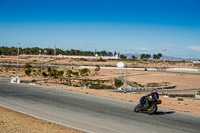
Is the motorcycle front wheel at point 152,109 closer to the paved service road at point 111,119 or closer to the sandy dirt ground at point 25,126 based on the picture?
the paved service road at point 111,119

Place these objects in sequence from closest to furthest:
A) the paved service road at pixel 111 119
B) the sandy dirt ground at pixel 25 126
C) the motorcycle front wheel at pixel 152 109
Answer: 1. the sandy dirt ground at pixel 25 126
2. the paved service road at pixel 111 119
3. the motorcycle front wheel at pixel 152 109

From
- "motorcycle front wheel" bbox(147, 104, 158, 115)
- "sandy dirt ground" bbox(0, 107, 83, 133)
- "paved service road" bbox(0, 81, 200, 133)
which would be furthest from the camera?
"motorcycle front wheel" bbox(147, 104, 158, 115)

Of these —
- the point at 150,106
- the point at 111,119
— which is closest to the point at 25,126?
the point at 111,119

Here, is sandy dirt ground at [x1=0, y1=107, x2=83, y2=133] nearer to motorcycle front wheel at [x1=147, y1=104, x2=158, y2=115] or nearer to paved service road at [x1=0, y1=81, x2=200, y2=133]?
paved service road at [x1=0, y1=81, x2=200, y2=133]

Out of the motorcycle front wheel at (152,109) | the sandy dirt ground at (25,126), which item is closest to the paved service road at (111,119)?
the motorcycle front wheel at (152,109)

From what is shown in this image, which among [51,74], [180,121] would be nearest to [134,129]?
[180,121]

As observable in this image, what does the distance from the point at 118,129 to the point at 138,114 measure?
166 inches

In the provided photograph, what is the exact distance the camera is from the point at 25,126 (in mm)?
10875

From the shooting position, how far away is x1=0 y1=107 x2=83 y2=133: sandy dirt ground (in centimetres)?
1024

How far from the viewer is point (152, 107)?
15.2 meters

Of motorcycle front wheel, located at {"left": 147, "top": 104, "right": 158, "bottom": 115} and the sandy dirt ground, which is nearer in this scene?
the sandy dirt ground

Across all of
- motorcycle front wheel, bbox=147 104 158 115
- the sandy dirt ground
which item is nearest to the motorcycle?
motorcycle front wheel, bbox=147 104 158 115

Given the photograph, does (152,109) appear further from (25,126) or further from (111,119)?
(25,126)

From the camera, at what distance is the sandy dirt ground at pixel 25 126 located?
1024cm
